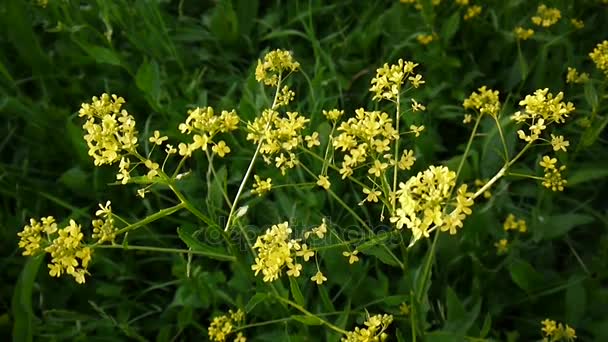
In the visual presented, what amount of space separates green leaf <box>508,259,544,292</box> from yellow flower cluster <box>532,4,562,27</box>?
0.85m

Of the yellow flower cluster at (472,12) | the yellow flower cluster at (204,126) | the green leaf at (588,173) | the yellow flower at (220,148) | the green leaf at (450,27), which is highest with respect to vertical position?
the yellow flower cluster at (204,126)

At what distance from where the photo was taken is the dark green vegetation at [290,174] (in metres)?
1.87

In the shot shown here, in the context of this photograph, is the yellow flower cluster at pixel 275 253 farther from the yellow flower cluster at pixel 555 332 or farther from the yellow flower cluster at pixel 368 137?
the yellow flower cluster at pixel 555 332

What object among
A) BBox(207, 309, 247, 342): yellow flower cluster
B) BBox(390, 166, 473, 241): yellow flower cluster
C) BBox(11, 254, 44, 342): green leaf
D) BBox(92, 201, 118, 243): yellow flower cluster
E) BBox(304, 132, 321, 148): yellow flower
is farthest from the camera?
BBox(11, 254, 44, 342): green leaf

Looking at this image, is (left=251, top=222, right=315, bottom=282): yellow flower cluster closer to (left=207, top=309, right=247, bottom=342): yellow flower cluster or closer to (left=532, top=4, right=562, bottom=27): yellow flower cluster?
(left=207, top=309, right=247, bottom=342): yellow flower cluster

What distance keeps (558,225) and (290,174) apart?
Answer: 759 millimetres

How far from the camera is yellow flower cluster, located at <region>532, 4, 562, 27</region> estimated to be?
229 centimetres

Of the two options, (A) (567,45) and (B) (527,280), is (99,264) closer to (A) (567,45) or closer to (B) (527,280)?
(B) (527,280)

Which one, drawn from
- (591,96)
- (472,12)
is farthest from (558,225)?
(472,12)

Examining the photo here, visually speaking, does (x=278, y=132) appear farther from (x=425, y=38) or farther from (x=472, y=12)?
(x=472, y=12)

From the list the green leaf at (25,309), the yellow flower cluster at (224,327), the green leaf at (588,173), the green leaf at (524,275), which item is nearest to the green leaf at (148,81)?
the green leaf at (25,309)

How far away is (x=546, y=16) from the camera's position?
2.33 m

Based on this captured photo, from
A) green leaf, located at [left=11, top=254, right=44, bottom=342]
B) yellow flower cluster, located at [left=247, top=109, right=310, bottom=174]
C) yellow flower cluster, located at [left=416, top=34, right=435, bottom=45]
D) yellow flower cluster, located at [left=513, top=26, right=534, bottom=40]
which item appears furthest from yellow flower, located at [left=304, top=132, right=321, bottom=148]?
yellow flower cluster, located at [left=513, top=26, right=534, bottom=40]

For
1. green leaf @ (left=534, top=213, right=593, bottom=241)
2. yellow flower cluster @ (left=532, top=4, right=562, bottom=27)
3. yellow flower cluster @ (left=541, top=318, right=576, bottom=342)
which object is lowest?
yellow flower cluster @ (left=541, top=318, right=576, bottom=342)
